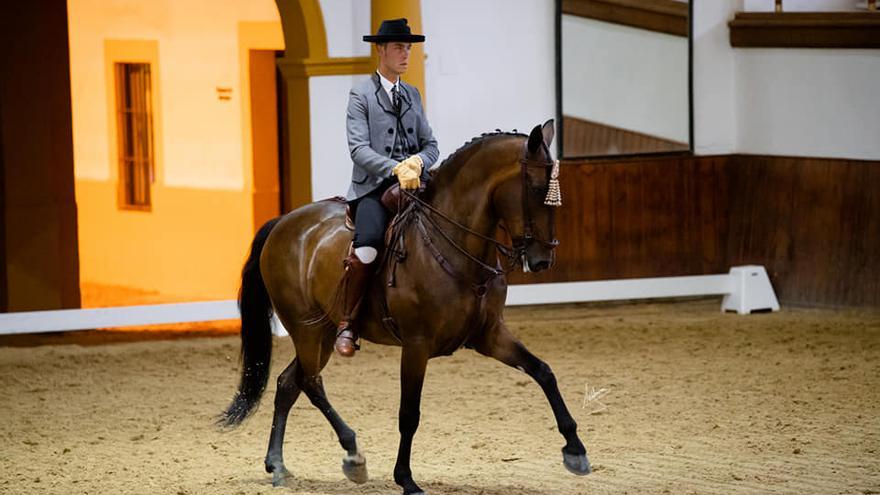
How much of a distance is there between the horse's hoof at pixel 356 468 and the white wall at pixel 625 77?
5.22 meters

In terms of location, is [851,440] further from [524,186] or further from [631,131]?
[631,131]

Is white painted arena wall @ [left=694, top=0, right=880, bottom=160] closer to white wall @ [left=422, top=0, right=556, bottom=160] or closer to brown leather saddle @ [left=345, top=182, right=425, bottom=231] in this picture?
white wall @ [left=422, top=0, right=556, bottom=160]

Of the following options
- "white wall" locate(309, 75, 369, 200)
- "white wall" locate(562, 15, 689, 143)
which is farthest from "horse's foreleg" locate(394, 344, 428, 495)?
"white wall" locate(562, 15, 689, 143)

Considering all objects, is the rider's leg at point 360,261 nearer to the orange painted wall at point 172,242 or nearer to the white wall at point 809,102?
the white wall at point 809,102

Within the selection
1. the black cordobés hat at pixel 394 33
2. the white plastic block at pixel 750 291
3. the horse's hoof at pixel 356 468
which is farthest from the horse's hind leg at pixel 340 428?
the white plastic block at pixel 750 291

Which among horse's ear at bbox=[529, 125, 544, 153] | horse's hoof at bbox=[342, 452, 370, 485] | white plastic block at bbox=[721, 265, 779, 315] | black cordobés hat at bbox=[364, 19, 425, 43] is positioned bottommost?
horse's hoof at bbox=[342, 452, 370, 485]

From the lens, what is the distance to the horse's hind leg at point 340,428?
20.3ft

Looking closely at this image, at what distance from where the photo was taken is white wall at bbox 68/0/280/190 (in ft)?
44.9

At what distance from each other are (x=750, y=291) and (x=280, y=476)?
555 centimetres

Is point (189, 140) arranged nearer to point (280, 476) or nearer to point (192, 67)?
point (192, 67)

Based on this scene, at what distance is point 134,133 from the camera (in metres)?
14.8

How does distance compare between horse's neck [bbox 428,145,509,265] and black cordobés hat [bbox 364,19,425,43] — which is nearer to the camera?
horse's neck [bbox 428,145,509,265]

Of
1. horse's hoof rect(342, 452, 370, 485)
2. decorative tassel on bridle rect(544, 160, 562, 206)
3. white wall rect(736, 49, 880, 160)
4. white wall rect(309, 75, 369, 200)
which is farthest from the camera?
white wall rect(736, 49, 880, 160)

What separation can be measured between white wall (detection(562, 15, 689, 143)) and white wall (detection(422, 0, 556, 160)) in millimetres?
183
